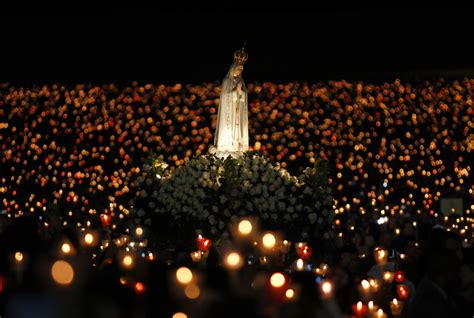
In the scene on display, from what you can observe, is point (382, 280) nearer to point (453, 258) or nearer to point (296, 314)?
point (453, 258)

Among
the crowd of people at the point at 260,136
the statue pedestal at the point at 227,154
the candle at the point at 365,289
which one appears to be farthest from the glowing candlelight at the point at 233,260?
the crowd of people at the point at 260,136

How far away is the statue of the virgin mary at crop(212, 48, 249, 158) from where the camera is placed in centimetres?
1625

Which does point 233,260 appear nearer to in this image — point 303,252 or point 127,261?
point 127,261

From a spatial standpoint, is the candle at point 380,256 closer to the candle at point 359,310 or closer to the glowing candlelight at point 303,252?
the glowing candlelight at point 303,252

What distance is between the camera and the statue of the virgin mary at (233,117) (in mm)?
16250

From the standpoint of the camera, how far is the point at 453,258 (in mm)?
7133

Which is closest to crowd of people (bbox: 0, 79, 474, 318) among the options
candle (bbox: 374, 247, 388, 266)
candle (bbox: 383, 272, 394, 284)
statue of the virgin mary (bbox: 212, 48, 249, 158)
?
statue of the virgin mary (bbox: 212, 48, 249, 158)

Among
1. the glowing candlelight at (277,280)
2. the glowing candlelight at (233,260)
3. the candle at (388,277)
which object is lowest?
the glowing candlelight at (277,280)

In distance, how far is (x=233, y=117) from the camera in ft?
53.7

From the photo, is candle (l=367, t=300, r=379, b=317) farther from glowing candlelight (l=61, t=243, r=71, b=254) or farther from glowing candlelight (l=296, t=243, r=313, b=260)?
glowing candlelight (l=61, t=243, r=71, b=254)

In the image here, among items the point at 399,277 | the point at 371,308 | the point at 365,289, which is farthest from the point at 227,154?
the point at 371,308

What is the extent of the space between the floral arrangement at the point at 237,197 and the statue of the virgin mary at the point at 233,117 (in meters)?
1.51

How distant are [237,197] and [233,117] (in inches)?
96.9

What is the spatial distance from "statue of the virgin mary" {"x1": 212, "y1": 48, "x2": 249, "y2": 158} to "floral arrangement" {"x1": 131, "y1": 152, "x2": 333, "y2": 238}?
151cm
